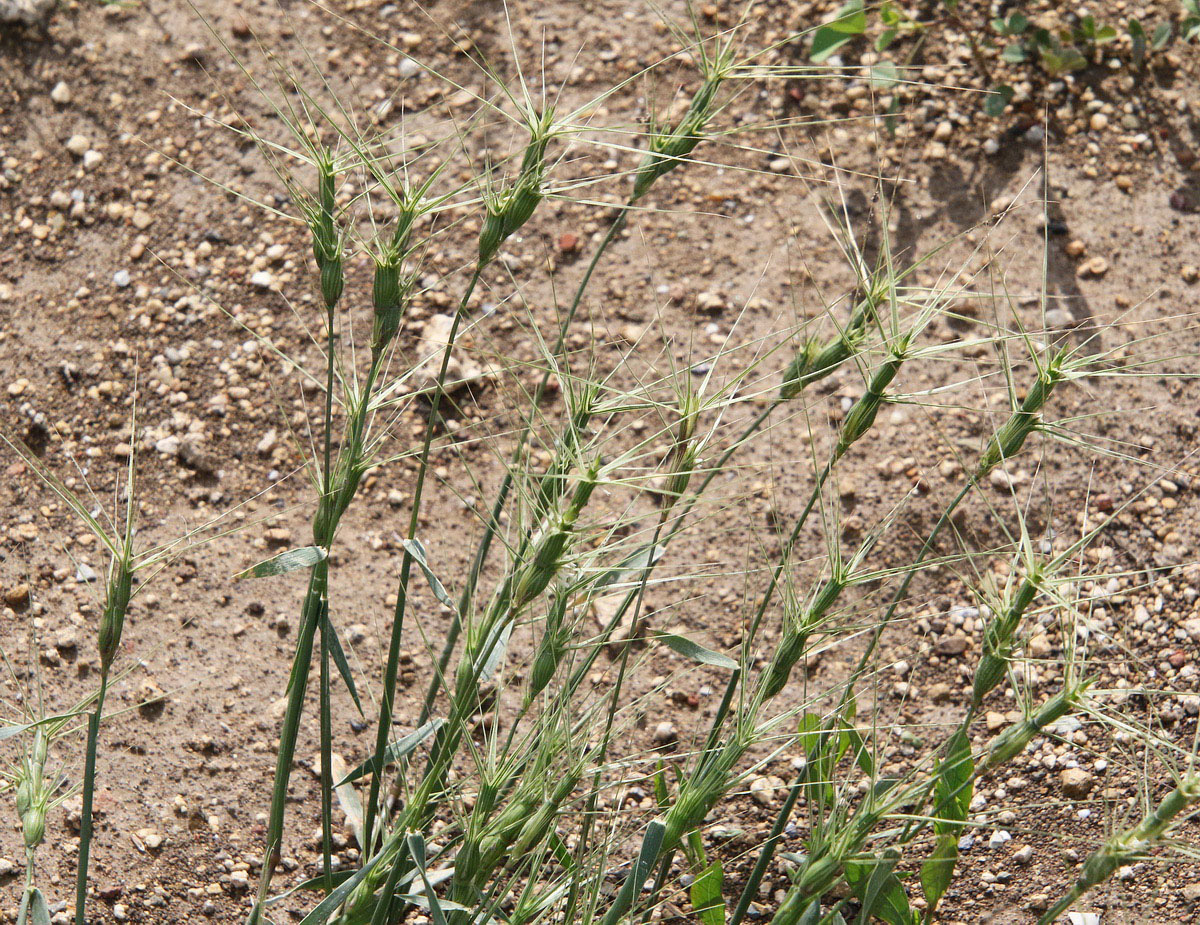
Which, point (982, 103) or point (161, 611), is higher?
point (982, 103)

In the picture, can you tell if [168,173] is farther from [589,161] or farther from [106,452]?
[589,161]

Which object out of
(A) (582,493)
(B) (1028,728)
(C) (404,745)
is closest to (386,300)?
(A) (582,493)

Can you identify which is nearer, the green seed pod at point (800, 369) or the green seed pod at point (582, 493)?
the green seed pod at point (582, 493)

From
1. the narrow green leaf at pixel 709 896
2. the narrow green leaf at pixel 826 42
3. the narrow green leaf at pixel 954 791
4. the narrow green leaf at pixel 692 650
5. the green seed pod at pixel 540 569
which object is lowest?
the narrow green leaf at pixel 709 896

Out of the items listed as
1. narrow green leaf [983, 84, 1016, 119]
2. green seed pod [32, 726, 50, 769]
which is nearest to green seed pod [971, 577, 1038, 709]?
green seed pod [32, 726, 50, 769]

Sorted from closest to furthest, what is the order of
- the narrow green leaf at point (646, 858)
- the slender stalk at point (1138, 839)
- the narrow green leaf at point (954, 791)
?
Answer: the slender stalk at point (1138, 839)
the narrow green leaf at point (646, 858)
the narrow green leaf at point (954, 791)

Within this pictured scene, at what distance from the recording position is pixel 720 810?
1.84 meters

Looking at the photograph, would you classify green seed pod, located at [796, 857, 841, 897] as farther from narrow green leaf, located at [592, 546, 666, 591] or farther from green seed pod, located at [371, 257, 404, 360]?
green seed pod, located at [371, 257, 404, 360]

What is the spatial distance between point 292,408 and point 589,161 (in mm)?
881

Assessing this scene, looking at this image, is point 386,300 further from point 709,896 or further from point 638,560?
point 709,896

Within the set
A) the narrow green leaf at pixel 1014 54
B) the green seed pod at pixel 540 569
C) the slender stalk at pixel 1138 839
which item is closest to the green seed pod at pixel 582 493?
the green seed pod at pixel 540 569

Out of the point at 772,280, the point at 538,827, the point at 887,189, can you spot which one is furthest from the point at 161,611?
the point at 887,189

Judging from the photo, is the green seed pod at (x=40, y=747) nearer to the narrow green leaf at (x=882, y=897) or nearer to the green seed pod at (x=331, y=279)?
the green seed pod at (x=331, y=279)

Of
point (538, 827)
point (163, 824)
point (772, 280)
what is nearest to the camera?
point (538, 827)
